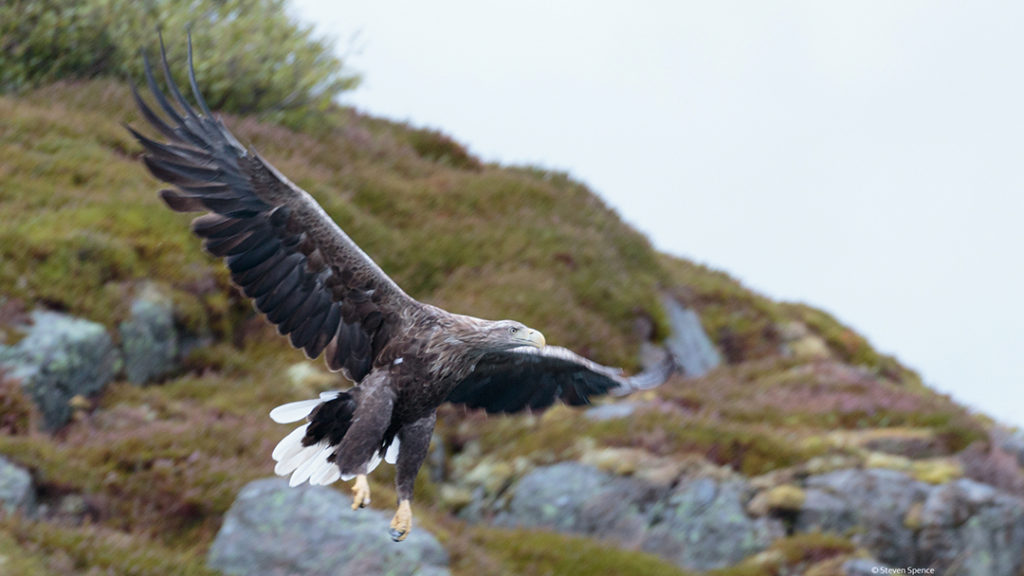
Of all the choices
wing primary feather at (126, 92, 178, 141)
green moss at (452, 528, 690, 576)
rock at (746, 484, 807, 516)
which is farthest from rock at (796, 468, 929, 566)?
wing primary feather at (126, 92, 178, 141)

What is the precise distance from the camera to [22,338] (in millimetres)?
10492

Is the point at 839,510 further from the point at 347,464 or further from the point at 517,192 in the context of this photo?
the point at 517,192

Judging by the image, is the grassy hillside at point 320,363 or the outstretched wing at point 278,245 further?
the grassy hillside at point 320,363

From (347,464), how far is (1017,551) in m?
8.12

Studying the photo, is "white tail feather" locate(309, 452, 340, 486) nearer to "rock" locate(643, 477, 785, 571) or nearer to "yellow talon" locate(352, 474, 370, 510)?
"yellow talon" locate(352, 474, 370, 510)

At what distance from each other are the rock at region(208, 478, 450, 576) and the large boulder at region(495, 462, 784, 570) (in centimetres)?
220

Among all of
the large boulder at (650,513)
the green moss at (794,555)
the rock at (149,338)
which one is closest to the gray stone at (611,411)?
the large boulder at (650,513)

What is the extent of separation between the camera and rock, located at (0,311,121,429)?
1033 cm

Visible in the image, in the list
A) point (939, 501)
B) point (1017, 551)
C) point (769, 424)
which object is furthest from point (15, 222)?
point (1017, 551)

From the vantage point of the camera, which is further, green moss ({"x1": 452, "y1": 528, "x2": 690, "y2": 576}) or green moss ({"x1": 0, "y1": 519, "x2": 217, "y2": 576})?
green moss ({"x1": 452, "y1": 528, "x2": 690, "y2": 576})

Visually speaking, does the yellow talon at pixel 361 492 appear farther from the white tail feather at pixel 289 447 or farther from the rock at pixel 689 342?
the rock at pixel 689 342

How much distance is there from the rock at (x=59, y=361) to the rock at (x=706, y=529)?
18.8ft

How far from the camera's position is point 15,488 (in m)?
9.05

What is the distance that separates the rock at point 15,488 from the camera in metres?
8.93
